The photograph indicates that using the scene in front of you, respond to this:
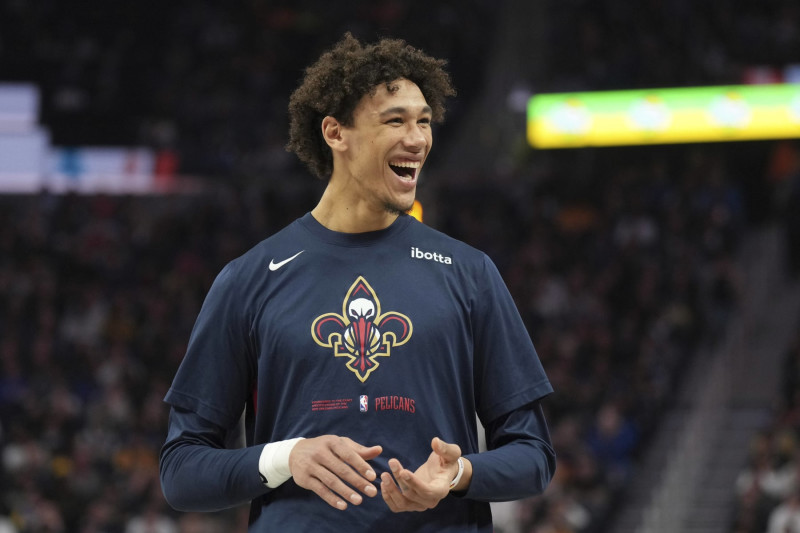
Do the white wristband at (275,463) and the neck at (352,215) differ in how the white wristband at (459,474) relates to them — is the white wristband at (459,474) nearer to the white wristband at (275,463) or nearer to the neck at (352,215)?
the white wristband at (275,463)

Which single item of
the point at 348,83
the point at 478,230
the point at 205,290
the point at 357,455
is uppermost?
the point at 348,83

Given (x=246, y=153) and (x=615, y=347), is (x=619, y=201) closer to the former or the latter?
(x=615, y=347)

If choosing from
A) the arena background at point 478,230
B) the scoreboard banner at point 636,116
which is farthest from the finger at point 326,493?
the scoreboard banner at point 636,116

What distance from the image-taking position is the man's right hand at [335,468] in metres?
2.92

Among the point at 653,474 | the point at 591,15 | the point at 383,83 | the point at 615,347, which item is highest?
the point at 591,15

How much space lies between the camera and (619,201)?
18.8 meters

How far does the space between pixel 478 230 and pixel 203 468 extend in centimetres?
1557

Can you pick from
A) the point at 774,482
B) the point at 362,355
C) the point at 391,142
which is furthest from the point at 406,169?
the point at 774,482

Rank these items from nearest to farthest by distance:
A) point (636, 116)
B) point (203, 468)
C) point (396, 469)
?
point (396, 469)
point (203, 468)
point (636, 116)

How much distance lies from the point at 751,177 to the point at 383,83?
19.8 metres

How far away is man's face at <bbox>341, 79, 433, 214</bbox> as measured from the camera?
3299mm

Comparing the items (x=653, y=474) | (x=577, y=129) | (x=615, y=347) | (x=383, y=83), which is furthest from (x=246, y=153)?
(x=383, y=83)

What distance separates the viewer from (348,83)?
333cm

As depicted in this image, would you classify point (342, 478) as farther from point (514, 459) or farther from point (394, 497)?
point (514, 459)
